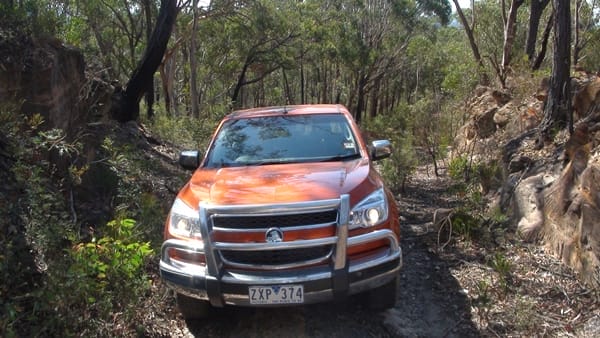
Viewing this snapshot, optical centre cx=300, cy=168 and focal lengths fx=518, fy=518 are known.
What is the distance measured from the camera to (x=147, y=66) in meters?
10.8

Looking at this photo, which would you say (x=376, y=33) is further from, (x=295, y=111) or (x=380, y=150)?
(x=380, y=150)

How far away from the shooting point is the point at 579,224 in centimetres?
468

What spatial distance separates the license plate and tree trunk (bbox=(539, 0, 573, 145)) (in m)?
5.01

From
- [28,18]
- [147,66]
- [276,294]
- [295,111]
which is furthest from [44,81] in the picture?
[147,66]

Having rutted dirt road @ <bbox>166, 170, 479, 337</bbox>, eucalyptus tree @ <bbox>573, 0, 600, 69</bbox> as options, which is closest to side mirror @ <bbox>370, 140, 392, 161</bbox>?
rutted dirt road @ <bbox>166, 170, 479, 337</bbox>

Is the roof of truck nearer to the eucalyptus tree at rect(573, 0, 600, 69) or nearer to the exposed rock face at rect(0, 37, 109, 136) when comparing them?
the exposed rock face at rect(0, 37, 109, 136)

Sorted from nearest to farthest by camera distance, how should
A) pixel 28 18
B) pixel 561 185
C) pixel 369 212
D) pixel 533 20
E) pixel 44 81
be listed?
pixel 369 212 → pixel 561 185 → pixel 44 81 → pixel 28 18 → pixel 533 20

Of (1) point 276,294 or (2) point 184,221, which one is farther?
(2) point 184,221

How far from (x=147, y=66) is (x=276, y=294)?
8.43 meters

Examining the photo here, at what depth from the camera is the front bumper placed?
3.49 m

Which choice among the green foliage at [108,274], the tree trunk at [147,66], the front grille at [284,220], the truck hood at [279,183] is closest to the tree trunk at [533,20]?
the tree trunk at [147,66]

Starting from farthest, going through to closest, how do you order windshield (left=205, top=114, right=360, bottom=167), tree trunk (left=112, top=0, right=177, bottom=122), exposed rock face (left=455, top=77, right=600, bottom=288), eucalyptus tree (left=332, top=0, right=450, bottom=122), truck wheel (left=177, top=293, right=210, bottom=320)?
eucalyptus tree (left=332, top=0, right=450, bottom=122) → tree trunk (left=112, top=0, right=177, bottom=122) → windshield (left=205, top=114, right=360, bottom=167) → exposed rock face (left=455, top=77, right=600, bottom=288) → truck wheel (left=177, top=293, right=210, bottom=320)

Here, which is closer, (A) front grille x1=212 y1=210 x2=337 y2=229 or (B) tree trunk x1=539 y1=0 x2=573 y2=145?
(A) front grille x1=212 y1=210 x2=337 y2=229

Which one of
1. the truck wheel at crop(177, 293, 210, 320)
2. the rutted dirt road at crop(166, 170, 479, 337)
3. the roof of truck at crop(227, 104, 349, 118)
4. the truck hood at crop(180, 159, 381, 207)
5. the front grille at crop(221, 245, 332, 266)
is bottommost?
the rutted dirt road at crop(166, 170, 479, 337)
